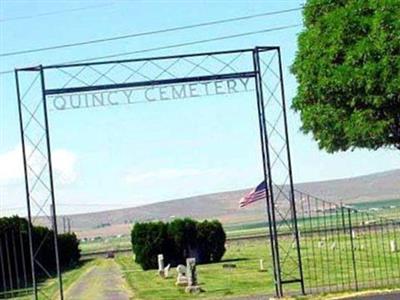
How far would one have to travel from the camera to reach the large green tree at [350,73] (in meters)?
16.9

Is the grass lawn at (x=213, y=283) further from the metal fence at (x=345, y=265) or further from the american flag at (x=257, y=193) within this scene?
the american flag at (x=257, y=193)

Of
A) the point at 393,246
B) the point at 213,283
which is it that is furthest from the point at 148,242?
the point at 213,283

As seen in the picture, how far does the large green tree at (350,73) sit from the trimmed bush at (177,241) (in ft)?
90.5

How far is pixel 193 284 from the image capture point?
3017cm

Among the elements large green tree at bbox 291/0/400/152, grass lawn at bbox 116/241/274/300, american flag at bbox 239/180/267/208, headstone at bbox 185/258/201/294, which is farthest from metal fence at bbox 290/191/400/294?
large green tree at bbox 291/0/400/152

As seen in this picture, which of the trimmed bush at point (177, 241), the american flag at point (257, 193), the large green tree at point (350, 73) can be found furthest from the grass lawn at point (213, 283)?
the large green tree at point (350, 73)

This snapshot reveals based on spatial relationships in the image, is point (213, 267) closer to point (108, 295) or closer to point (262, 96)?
point (108, 295)

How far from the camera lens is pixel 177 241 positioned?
48656 millimetres

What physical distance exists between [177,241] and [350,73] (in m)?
31.9

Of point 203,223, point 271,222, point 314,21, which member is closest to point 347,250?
point 203,223

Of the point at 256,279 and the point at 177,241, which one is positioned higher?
the point at 177,241

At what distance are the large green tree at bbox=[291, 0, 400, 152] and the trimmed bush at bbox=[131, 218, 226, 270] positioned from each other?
27.6 metres

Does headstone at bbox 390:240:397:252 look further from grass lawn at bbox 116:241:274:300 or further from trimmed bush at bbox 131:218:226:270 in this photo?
trimmed bush at bbox 131:218:226:270

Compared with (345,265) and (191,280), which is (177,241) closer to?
(345,265)
